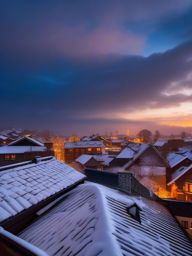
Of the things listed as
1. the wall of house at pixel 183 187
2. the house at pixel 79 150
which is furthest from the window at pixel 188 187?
the house at pixel 79 150

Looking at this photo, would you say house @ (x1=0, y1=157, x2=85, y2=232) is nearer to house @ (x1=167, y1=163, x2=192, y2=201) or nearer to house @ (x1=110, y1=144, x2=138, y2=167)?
house @ (x1=167, y1=163, x2=192, y2=201)

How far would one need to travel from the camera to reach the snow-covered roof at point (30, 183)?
9352 mm

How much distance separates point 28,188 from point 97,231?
14.9 feet

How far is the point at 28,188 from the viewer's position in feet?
→ 36.5

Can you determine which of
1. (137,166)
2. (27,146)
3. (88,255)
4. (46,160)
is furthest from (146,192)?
(27,146)

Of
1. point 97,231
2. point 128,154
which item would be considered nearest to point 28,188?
point 97,231

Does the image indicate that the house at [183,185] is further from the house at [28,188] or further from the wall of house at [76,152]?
the wall of house at [76,152]

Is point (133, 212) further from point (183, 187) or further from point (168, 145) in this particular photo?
point (168, 145)

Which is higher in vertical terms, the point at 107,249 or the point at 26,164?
the point at 26,164

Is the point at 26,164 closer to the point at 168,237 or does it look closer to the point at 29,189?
the point at 29,189

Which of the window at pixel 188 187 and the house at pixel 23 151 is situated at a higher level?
the house at pixel 23 151

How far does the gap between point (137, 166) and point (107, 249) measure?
31056mm

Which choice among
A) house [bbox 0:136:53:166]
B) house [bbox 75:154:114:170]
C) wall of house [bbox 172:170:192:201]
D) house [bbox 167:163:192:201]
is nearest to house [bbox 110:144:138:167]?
house [bbox 75:154:114:170]

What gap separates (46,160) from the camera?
16.7 meters
